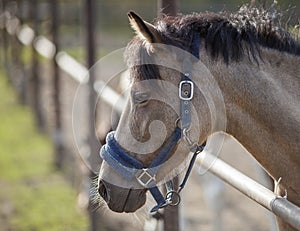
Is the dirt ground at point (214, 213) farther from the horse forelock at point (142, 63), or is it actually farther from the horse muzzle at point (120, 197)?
the horse forelock at point (142, 63)

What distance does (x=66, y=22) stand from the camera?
17.8 meters

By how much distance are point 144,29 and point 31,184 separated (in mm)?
5072

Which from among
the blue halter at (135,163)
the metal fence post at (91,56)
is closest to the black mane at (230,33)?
the blue halter at (135,163)

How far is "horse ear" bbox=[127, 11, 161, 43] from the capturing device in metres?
2.54

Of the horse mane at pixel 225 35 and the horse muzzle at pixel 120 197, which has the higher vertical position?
the horse mane at pixel 225 35

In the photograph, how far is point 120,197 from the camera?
8.86ft

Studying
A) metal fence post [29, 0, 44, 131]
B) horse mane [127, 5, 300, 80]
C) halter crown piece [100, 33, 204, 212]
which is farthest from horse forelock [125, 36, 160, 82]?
metal fence post [29, 0, 44, 131]

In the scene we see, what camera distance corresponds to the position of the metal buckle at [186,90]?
2.61 metres

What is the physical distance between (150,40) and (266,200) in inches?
28.2

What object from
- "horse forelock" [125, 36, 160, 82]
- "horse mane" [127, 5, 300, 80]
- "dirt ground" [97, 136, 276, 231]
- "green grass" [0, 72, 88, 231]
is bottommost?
"green grass" [0, 72, 88, 231]

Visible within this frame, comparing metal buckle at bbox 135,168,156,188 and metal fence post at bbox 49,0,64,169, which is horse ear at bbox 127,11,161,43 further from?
metal fence post at bbox 49,0,64,169

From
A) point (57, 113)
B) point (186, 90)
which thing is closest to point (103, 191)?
point (186, 90)

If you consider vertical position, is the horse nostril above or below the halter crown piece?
below

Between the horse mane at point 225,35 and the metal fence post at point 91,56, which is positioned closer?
the horse mane at point 225,35
